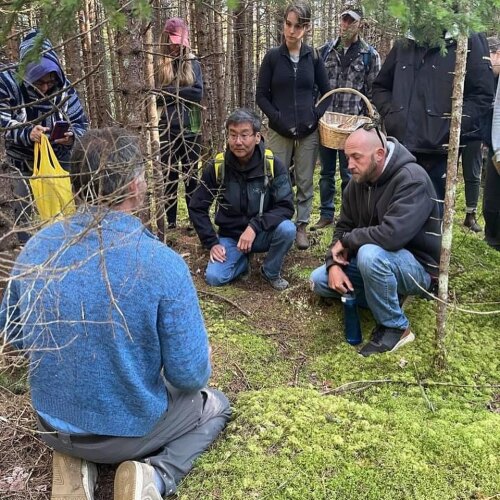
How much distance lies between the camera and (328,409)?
266cm

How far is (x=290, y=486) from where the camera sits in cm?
220

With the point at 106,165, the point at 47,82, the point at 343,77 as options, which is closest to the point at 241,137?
the point at 47,82

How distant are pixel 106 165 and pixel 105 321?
0.60 m

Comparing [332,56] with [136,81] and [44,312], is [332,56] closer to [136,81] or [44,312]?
[136,81]

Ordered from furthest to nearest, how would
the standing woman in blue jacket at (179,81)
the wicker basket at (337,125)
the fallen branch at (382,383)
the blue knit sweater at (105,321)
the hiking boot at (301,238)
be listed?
1. the hiking boot at (301,238)
2. the wicker basket at (337,125)
3. the standing woman in blue jacket at (179,81)
4. the fallen branch at (382,383)
5. the blue knit sweater at (105,321)

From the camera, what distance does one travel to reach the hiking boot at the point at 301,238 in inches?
207

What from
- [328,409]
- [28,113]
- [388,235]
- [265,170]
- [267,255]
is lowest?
[267,255]

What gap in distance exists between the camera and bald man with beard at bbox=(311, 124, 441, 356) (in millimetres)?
3498

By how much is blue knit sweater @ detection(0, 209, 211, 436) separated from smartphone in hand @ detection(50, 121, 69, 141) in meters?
2.20

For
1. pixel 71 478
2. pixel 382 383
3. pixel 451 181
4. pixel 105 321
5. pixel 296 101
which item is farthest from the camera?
pixel 296 101

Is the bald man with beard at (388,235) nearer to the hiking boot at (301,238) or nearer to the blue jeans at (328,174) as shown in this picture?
the hiking boot at (301,238)

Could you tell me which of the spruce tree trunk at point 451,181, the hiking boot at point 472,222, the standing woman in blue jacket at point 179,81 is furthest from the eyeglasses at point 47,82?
the hiking boot at point 472,222

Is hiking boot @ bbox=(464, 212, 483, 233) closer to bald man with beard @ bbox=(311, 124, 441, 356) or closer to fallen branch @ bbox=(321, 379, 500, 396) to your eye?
bald man with beard @ bbox=(311, 124, 441, 356)

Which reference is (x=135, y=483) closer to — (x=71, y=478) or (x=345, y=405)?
(x=71, y=478)
